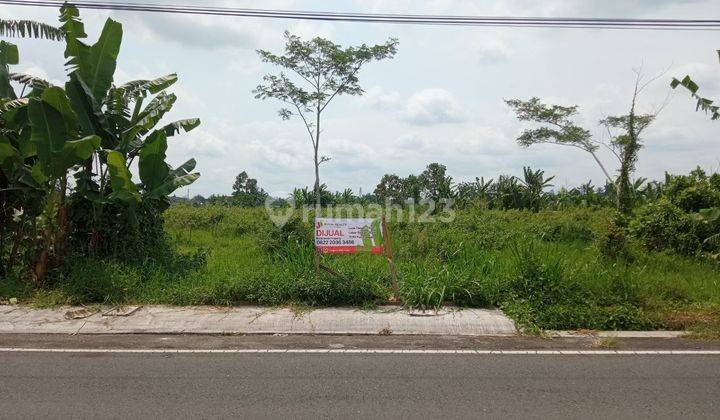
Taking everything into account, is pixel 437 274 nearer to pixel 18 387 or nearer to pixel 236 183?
pixel 18 387

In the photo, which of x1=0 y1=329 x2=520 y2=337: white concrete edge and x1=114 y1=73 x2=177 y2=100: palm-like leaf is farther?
x1=114 y1=73 x2=177 y2=100: palm-like leaf

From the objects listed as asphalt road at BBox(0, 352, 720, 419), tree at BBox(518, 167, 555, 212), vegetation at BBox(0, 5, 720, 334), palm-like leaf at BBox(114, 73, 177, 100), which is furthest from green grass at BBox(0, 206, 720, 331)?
tree at BBox(518, 167, 555, 212)

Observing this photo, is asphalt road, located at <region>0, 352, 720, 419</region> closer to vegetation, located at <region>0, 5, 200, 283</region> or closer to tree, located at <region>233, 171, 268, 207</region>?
vegetation, located at <region>0, 5, 200, 283</region>

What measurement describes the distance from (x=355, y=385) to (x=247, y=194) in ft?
87.4

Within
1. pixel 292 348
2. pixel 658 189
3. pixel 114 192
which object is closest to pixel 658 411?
pixel 292 348

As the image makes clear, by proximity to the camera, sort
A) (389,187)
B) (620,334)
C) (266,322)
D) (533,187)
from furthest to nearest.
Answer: (389,187) < (533,187) < (266,322) < (620,334)

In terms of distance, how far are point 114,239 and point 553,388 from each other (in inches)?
303

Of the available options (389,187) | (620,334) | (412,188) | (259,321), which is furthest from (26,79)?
(389,187)

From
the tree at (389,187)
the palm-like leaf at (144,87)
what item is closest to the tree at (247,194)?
the tree at (389,187)

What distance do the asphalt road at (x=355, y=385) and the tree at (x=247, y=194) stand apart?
20.9 metres

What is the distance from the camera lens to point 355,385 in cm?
505

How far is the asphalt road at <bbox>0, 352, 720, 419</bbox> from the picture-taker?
14.5 feet

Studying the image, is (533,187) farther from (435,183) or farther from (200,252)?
(200,252)

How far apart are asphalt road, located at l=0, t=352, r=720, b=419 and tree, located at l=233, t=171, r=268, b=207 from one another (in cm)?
2085
